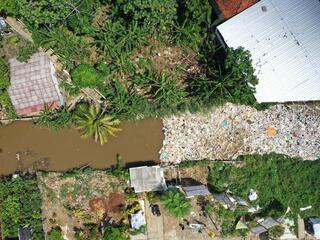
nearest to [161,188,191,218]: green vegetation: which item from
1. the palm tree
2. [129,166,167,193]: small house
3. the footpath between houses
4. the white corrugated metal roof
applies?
[129,166,167,193]: small house

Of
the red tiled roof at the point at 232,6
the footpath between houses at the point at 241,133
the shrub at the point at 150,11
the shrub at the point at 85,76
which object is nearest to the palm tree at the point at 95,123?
the shrub at the point at 85,76

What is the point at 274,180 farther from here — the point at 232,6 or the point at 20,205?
the point at 20,205

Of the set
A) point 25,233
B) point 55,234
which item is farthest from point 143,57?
point 25,233

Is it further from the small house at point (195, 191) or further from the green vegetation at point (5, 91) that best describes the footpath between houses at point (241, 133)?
the green vegetation at point (5, 91)

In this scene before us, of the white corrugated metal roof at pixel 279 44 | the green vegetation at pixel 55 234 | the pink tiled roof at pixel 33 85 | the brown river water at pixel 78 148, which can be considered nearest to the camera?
the white corrugated metal roof at pixel 279 44

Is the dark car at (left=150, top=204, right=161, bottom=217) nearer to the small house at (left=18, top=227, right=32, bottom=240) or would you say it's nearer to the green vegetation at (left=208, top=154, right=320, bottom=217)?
the green vegetation at (left=208, top=154, right=320, bottom=217)

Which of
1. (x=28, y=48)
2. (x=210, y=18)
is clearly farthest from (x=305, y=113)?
(x=28, y=48)
